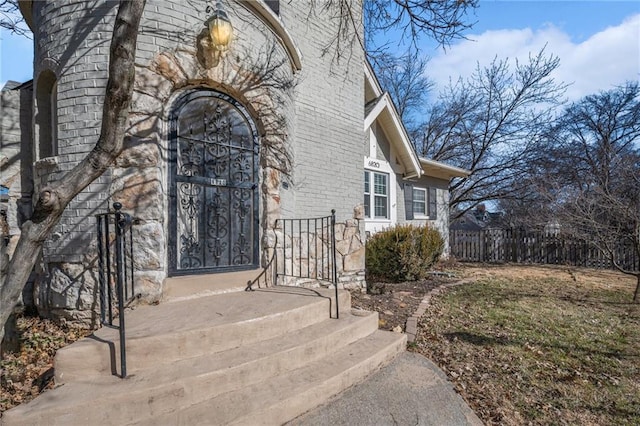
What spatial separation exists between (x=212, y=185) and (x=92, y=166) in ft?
6.46

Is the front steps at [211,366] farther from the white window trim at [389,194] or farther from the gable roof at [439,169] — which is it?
the gable roof at [439,169]

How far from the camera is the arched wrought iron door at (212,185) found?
4207mm

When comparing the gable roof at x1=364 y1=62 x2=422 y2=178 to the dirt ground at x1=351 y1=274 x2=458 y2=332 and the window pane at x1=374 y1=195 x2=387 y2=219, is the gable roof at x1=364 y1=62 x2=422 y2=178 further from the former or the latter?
the dirt ground at x1=351 y1=274 x2=458 y2=332

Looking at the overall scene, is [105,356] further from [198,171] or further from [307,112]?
[307,112]

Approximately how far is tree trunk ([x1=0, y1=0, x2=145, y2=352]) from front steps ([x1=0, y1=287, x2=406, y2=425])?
0.64 m

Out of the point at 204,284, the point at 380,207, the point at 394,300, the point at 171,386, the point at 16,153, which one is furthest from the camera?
the point at 380,207

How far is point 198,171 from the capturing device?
4379 millimetres

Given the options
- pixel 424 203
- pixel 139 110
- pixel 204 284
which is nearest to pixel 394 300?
pixel 204 284

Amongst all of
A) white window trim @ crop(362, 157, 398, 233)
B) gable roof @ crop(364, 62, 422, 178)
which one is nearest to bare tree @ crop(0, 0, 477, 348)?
gable roof @ crop(364, 62, 422, 178)

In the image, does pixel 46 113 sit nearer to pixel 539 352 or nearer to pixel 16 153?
pixel 16 153

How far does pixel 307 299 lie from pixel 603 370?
3.24m

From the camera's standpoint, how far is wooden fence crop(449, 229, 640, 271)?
37.8ft

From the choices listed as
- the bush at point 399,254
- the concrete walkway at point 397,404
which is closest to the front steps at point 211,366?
the concrete walkway at point 397,404

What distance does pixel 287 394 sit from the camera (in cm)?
268
